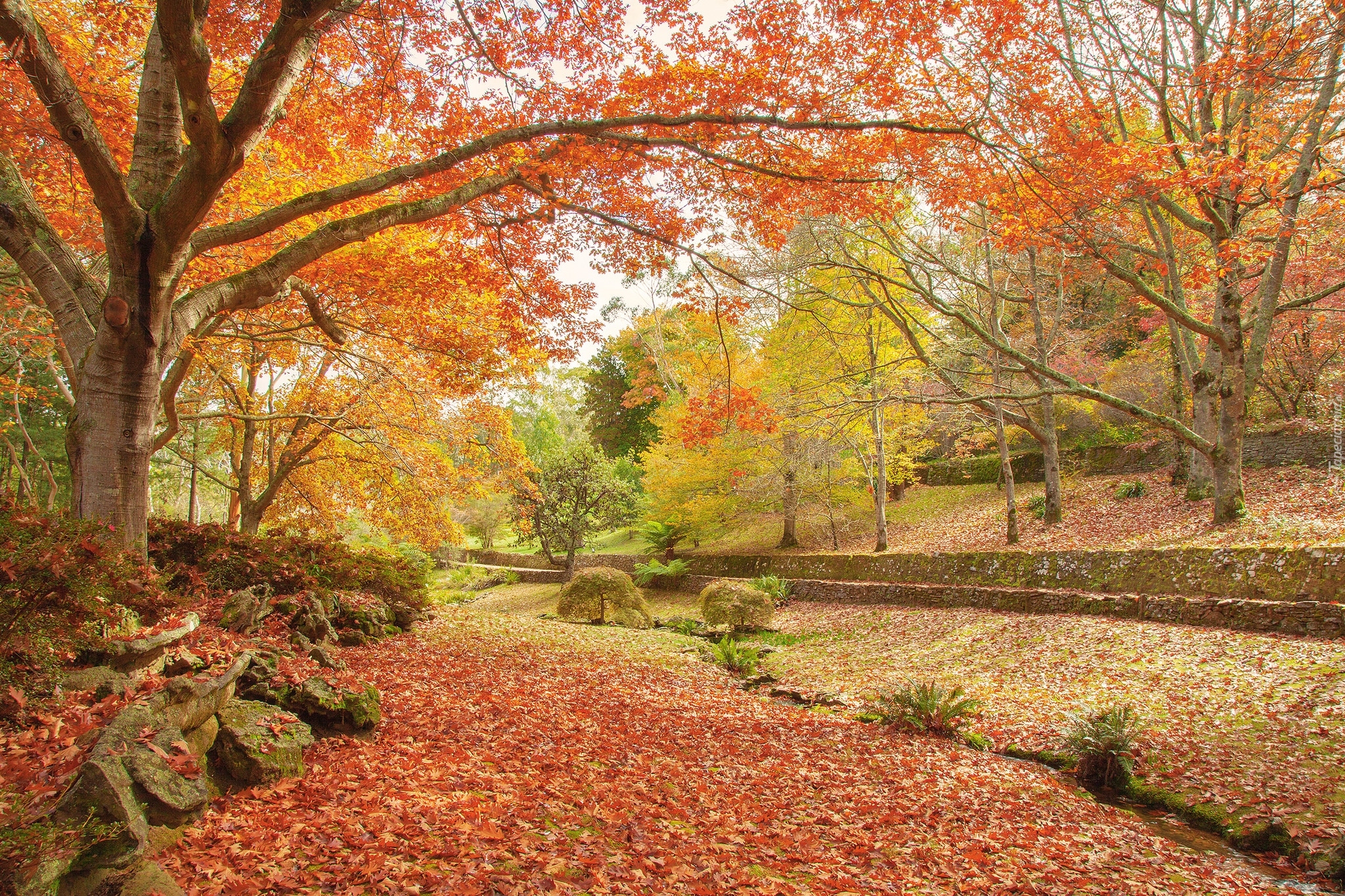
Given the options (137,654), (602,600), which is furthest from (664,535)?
(137,654)

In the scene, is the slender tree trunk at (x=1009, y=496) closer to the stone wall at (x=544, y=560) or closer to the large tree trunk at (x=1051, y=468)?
the large tree trunk at (x=1051, y=468)

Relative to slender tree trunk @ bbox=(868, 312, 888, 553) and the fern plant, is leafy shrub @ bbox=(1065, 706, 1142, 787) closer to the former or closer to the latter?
slender tree trunk @ bbox=(868, 312, 888, 553)

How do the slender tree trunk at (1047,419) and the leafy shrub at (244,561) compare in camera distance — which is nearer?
the leafy shrub at (244,561)

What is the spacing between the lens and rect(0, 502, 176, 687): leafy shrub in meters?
3.24

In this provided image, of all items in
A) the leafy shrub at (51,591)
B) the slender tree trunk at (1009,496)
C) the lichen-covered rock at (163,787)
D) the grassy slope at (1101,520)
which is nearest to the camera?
the lichen-covered rock at (163,787)

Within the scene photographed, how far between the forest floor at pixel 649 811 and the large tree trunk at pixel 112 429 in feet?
8.42

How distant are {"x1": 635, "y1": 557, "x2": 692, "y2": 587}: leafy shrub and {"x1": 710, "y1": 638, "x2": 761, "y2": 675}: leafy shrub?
10627mm

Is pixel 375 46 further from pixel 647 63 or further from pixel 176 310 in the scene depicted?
pixel 176 310

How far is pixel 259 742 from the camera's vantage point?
3.63 meters

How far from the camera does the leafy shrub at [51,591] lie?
324cm

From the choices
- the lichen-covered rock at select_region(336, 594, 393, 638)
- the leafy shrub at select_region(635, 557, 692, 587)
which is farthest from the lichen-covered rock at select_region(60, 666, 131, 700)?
the leafy shrub at select_region(635, 557, 692, 587)

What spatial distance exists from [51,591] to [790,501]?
18473 millimetres

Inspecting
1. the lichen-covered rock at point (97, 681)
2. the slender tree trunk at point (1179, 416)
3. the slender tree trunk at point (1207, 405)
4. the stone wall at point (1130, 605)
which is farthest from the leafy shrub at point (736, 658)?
the slender tree trunk at point (1179, 416)

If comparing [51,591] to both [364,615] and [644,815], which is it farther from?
[364,615]
